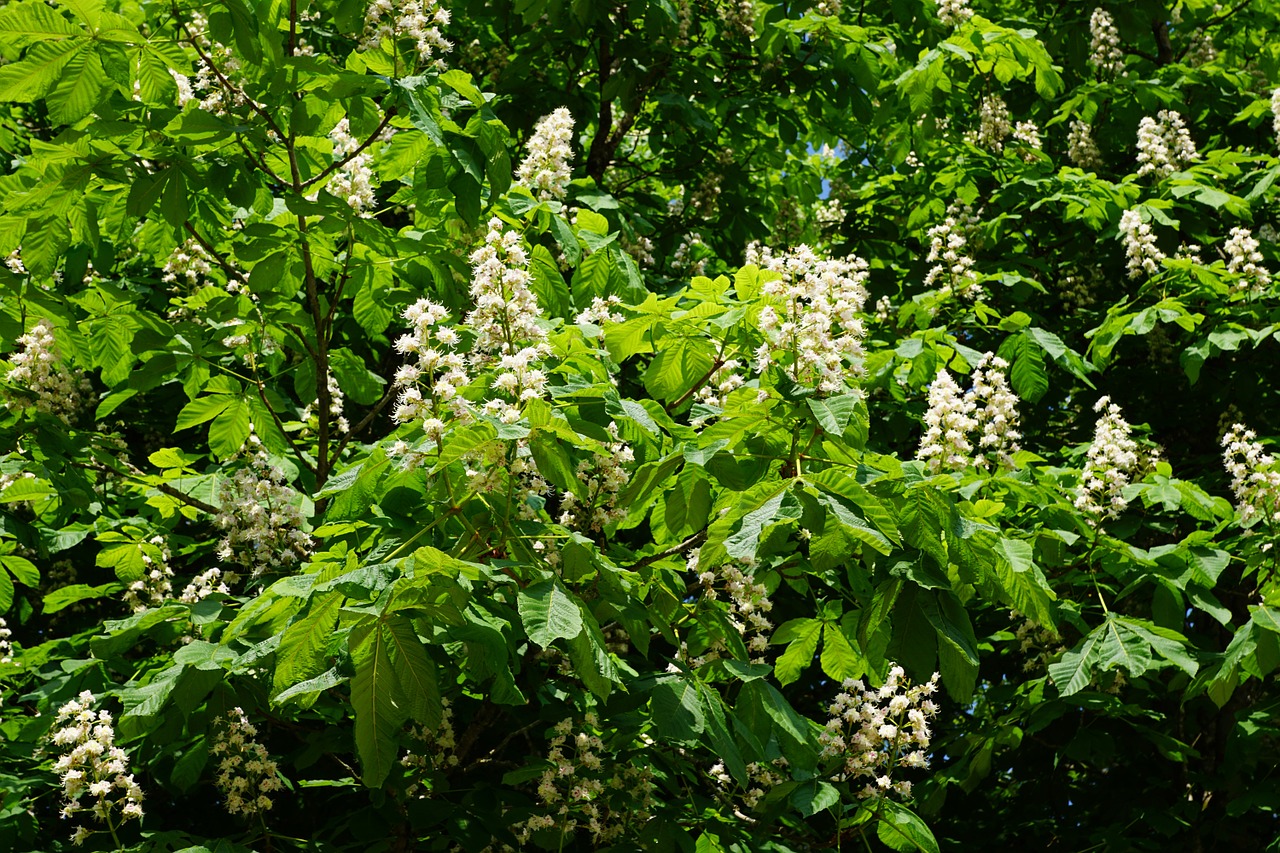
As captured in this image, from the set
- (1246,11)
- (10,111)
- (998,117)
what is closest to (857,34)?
(998,117)

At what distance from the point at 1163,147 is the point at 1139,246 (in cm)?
101

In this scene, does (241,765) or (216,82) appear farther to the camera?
(216,82)

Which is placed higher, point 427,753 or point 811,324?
point 811,324

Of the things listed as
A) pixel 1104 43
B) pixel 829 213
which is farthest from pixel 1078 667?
pixel 829 213

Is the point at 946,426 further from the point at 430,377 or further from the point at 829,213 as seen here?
the point at 829,213

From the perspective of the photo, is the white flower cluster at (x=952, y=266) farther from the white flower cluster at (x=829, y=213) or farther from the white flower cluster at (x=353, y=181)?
the white flower cluster at (x=353, y=181)

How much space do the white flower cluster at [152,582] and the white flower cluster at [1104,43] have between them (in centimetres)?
570

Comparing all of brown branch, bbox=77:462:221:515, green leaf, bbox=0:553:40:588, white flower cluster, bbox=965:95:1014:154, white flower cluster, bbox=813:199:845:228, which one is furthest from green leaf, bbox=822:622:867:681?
white flower cluster, bbox=813:199:845:228

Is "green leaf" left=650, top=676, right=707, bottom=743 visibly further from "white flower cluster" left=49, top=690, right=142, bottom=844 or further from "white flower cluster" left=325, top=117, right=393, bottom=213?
"white flower cluster" left=325, top=117, right=393, bottom=213

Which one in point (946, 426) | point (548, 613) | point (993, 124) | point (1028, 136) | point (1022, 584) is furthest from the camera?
point (1028, 136)

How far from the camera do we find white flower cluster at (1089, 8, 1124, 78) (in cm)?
687

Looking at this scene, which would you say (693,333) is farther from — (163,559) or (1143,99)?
(1143,99)

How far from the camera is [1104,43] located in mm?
6949

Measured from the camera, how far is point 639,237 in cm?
626
